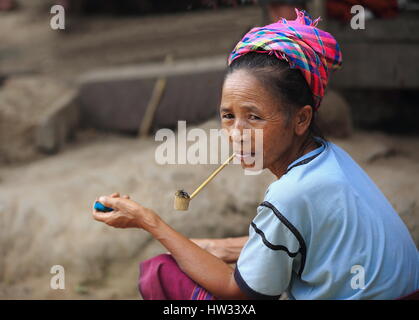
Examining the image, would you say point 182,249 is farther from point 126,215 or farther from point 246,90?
point 246,90

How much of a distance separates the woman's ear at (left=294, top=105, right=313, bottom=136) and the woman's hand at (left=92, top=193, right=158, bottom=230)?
2.13 feet

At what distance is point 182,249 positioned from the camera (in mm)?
2340

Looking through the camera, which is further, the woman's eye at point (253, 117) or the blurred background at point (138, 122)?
the blurred background at point (138, 122)

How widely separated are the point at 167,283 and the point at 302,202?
728mm

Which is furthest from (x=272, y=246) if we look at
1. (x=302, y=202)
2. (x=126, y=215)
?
(x=126, y=215)

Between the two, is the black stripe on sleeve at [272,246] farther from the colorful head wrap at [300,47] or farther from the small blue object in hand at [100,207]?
the small blue object in hand at [100,207]

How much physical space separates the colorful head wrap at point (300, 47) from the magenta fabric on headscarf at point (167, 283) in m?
0.82

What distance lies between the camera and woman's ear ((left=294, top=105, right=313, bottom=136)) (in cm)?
214

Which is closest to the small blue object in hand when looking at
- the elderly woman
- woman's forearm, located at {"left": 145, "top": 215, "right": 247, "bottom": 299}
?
woman's forearm, located at {"left": 145, "top": 215, "right": 247, "bottom": 299}

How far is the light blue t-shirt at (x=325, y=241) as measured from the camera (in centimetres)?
199

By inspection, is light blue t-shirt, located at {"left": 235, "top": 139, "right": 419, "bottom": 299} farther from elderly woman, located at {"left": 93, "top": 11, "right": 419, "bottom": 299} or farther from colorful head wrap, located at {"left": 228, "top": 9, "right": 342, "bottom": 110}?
colorful head wrap, located at {"left": 228, "top": 9, "right": 342, "bottom": 110}

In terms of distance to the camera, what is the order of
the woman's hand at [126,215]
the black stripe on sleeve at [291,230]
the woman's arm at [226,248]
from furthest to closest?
1. the woman's arm at [226,248]
2. the woman's hand at [126,215]
3. the black stripe on sleeve at [291,230]

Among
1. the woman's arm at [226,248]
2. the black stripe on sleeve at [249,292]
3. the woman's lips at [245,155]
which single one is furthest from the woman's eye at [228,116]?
the woman's arm at [226,248]

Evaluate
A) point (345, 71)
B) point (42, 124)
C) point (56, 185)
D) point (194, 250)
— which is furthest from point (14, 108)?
point (194, 250)
